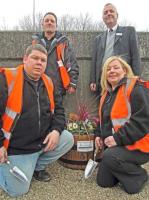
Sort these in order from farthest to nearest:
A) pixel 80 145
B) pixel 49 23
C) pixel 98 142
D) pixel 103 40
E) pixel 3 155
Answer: pixel 103 40
pixel 49 23
pixel 80 145
pixel 98 142
pixel 3 155

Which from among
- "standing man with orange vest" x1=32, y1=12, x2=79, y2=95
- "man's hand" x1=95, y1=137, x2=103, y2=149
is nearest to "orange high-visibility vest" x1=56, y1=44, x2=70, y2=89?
"standing man with orange vest" x1=32, y1=12, x2=79, y2=95

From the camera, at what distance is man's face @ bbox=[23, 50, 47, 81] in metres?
3.87

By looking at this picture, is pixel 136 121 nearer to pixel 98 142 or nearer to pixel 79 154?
pixel 98 142

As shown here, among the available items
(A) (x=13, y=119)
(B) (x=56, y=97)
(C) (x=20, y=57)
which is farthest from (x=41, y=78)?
(C) (x=20, y=57)

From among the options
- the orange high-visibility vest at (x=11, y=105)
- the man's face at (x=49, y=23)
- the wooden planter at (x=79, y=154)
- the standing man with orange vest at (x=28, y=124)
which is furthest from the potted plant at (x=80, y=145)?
the man's face at (x=49, y=23)

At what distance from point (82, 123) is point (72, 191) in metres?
1.02

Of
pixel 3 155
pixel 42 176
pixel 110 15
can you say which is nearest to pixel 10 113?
pixel 3 155

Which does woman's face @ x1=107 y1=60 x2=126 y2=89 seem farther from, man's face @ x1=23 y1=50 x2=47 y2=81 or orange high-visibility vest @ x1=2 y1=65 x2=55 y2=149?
orange high-visibility vest @ x1=2 y1=65 x2=55 y2=149

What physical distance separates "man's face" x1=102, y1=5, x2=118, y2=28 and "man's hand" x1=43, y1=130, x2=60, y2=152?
1.90m

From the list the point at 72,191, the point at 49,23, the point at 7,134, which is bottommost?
the point at 72,191

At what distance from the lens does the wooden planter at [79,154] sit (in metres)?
4.37

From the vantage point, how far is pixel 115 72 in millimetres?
3990

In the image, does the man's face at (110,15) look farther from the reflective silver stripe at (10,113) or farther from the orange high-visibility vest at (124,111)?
the reflective silver stripe at (10,113)

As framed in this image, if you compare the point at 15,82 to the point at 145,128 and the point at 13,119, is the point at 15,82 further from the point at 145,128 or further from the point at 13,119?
the point at 145,128
